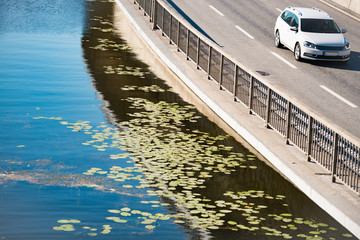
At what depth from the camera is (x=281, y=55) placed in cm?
2633

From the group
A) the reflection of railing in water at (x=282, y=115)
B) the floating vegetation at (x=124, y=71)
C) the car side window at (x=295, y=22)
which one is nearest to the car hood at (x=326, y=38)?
the car side window at (x=295, y=22)

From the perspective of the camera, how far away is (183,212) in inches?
431

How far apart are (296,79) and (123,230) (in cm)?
1363

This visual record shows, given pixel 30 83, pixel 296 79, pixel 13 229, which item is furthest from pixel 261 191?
pixel 296 79

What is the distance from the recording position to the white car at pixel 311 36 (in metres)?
25.1

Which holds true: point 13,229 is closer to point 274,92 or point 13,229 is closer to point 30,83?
point 274,92

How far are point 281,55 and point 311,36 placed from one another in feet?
4.52

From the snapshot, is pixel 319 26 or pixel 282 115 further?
pixel 319 26

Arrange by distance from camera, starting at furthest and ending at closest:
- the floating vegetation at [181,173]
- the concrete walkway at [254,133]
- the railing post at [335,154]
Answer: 1. the railing post at [335,154]
2. the concrete walkway at [254,133]
3. the floating vegetation at [181,173]

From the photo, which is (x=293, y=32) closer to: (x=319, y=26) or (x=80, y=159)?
(x=319, y=26)

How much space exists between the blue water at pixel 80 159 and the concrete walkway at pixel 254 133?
0.75 feet

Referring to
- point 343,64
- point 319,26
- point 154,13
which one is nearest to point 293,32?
point 319,26

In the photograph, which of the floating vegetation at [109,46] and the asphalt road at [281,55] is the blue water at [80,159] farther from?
the asphalt road at [281,55]

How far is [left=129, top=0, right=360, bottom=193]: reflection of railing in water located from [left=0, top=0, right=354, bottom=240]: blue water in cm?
81
